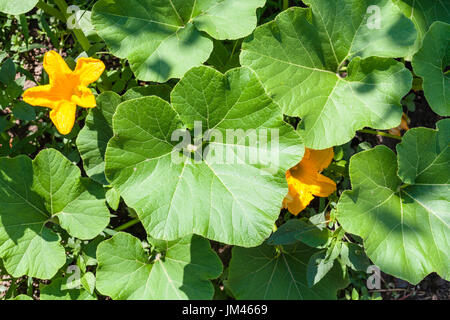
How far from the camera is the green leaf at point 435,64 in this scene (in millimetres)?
2088

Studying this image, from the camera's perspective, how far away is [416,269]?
6.70 feet

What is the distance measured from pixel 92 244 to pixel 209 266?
0.65 meters

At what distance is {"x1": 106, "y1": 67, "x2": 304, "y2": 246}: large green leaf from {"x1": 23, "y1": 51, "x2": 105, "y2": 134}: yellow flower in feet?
0.75

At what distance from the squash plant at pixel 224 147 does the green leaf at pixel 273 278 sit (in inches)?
9.7

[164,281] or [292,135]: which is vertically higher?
[292,135]

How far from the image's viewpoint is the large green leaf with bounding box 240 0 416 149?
2.01 meters

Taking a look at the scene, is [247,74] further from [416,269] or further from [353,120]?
[416,269]

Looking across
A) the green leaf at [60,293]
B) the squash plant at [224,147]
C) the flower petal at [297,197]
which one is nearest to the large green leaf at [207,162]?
the squash plant at [224,147]

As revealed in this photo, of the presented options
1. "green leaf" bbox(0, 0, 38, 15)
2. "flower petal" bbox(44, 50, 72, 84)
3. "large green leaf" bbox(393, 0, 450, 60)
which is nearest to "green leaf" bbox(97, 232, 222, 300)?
"flower petal" bbox(44, 50, 72, 84)

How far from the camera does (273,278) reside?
2.33 metres

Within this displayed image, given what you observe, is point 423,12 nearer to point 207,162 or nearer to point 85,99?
point 207,162

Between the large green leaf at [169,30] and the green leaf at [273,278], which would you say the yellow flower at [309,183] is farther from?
the large green leaf at [169,30]

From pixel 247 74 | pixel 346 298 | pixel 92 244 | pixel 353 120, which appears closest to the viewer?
pixel 247 74
